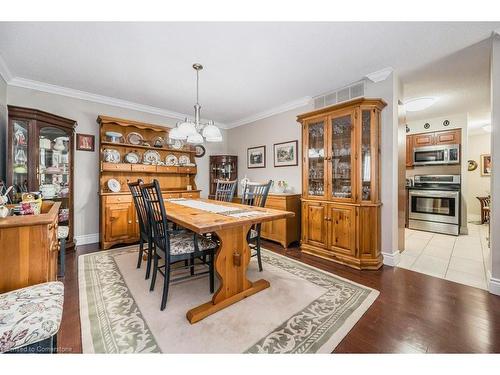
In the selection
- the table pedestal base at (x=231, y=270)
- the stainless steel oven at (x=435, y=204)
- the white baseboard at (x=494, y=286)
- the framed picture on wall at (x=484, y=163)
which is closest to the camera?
the table pedestal base at (x=231, y=270)

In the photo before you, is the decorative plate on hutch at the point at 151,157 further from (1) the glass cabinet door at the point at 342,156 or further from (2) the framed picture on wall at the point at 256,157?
(1) the glass cabinet door at the point at 342,156

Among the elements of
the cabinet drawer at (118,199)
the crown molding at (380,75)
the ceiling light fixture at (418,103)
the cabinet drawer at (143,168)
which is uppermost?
the crown molding at (380,75)

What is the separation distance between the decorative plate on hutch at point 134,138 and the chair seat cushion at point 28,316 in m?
3.19

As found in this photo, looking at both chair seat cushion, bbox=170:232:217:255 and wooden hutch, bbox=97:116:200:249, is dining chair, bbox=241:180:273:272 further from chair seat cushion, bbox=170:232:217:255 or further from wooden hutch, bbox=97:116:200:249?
wooden hutch, bbox=97:116:200:249

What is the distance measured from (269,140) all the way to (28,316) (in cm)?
400

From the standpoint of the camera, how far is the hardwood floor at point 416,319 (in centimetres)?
141

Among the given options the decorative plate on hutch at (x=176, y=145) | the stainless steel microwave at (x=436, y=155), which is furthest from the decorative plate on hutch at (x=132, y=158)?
the stainless steel microwave at (x=436, y=155)

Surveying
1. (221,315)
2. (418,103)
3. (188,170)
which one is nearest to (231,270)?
(221,315)

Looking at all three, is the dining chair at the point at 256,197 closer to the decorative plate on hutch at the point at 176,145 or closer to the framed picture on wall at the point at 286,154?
the framed picture on wall at the point at 286,154

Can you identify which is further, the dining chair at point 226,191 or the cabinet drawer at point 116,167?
the cabinet drawer at point 116,167

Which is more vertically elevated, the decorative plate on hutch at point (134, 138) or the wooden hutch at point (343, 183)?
the decorative plate on hutch at point (134, 138)

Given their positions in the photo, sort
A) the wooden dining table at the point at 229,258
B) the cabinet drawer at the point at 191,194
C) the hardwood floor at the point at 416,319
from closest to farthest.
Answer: the hardwood floor at the point at 416,319 → the wooden dining table at the point at 229,258 → the cabinet drawer at the point at 191,194
